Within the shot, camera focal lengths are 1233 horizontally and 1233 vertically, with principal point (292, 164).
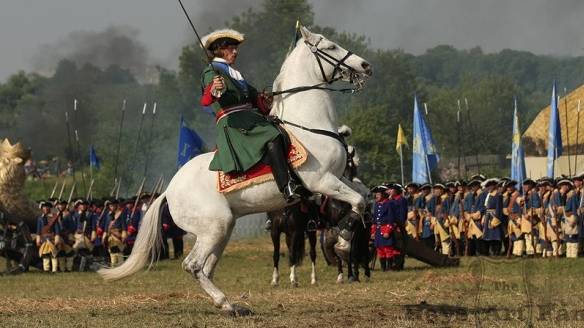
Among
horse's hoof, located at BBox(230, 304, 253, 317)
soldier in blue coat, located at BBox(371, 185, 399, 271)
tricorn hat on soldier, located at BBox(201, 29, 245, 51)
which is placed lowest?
horse's hoof, located at BBox(230, 304, 253, 317)

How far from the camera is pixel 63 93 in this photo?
300ft

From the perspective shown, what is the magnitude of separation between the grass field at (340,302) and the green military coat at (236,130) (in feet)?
5.88

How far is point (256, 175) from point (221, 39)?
5.71ft

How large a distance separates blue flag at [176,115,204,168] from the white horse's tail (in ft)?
62.3

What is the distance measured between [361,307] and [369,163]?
50.0 metres

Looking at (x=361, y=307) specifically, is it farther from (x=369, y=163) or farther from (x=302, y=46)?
(x=369, y=163)

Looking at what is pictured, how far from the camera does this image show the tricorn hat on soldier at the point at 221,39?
48.3 feet

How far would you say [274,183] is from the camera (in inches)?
559

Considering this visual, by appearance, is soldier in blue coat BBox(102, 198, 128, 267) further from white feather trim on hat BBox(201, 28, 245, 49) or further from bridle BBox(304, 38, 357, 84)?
bridle BBox(304, 38, 357, 84)

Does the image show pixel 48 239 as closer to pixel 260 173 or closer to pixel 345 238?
pixel 345 238

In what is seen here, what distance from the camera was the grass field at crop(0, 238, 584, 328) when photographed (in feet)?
43.3

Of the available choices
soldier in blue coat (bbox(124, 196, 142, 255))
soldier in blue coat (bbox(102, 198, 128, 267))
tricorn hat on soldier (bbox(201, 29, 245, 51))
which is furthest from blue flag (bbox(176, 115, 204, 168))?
tricorn hat on soldier (bbox(201, 29, 245, 51))

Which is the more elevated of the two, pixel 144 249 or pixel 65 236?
pixel 65 236

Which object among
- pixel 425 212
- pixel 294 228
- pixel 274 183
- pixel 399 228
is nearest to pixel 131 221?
pixel 425 212
